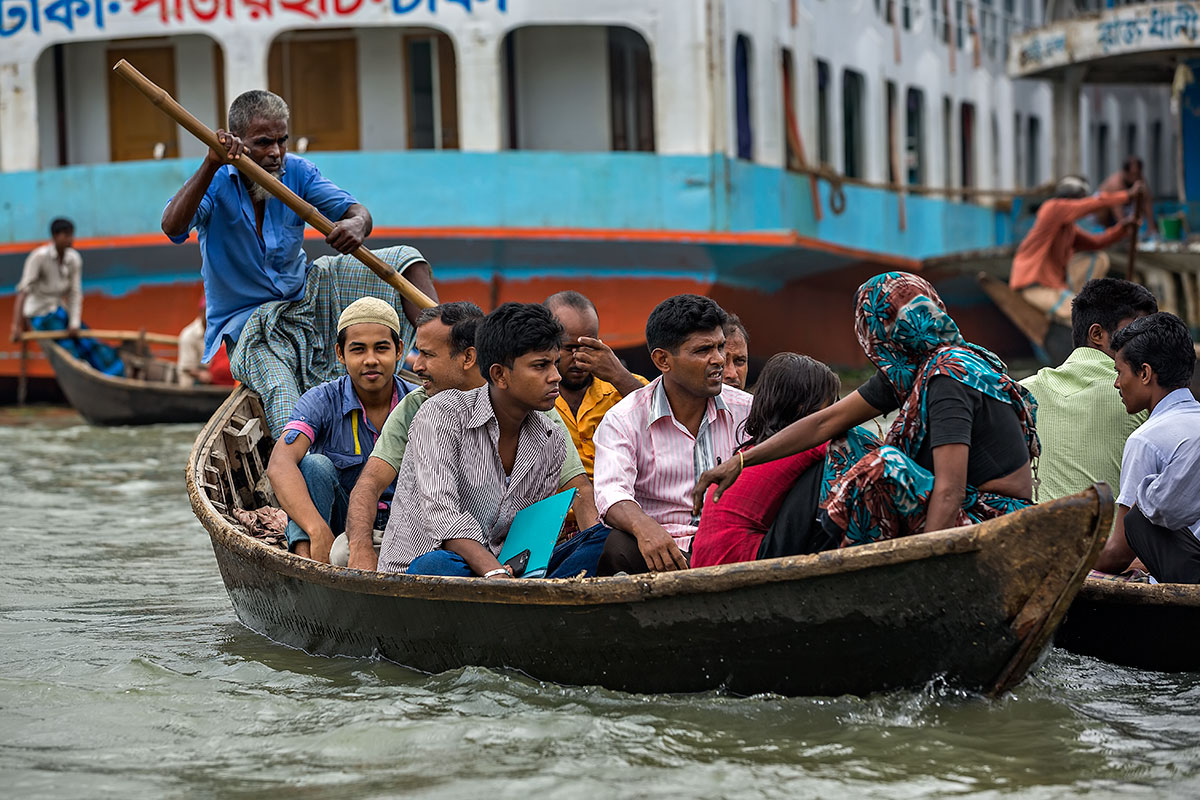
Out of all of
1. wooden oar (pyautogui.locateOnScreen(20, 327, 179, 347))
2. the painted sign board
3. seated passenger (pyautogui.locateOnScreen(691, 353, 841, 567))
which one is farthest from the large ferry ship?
seated passenger (pyautogui.locateOnScreen(691, 353, 841, 567))

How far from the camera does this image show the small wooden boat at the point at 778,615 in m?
3.74

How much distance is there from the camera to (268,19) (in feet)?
41.8

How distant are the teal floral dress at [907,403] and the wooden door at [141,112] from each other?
10.8 m

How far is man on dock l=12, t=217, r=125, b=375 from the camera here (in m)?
12.7

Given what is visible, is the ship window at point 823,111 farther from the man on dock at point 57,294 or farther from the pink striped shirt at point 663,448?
the pink striped shirt at point 663,448

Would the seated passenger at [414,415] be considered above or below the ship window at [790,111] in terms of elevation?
below

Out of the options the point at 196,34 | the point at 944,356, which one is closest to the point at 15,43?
the point at 196,34

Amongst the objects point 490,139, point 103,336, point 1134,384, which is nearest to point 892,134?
point 490,139

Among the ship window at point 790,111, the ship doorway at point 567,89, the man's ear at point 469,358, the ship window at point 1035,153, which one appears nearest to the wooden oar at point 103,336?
the ship doorway at point 567,89

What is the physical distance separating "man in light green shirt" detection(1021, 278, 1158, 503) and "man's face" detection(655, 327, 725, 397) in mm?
1076

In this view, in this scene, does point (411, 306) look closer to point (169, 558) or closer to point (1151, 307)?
point (169, 558)

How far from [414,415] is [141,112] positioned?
9.82 m

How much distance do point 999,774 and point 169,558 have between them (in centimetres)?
479

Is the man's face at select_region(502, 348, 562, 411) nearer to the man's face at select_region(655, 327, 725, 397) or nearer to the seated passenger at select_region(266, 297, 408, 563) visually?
the man's face at select_region(655, 327, 725, 397)
